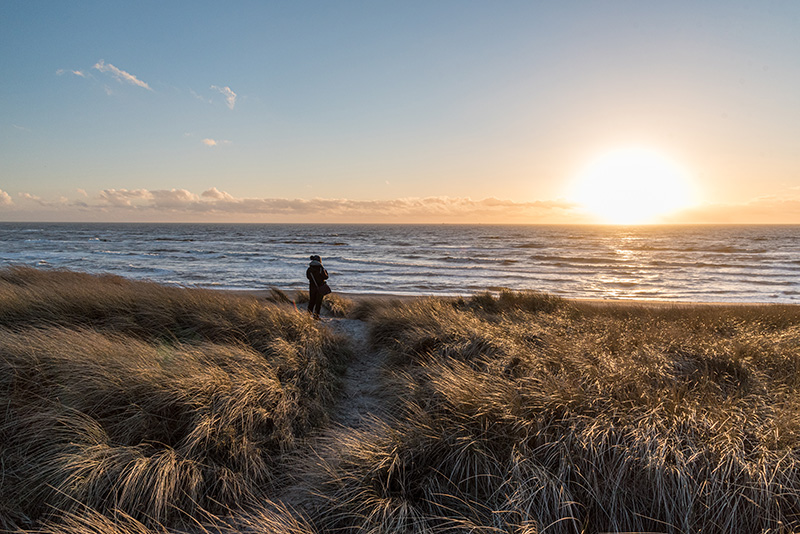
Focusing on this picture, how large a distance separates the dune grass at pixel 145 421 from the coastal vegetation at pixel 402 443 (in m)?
0.02

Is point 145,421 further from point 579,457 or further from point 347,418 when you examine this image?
point 579,457

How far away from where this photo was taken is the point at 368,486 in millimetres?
3295

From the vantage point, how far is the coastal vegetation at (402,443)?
3021 millimetres

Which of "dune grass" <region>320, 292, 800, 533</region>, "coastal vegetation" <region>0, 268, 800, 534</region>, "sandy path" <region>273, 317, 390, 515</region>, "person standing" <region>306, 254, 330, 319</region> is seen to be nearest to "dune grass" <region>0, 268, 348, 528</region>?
"coastal vegetation" <region>0, 268, 800, 534</region>

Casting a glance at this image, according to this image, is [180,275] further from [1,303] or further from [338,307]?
[1,303]

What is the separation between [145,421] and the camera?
13.3 feet

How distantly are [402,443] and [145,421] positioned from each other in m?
2.65

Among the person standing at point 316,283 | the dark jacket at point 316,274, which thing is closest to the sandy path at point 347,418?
the person standing at point 316,283

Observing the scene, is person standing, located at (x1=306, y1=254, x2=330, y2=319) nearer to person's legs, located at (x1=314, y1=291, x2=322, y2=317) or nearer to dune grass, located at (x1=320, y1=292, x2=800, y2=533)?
person's legs, located at (x1=314, y1=291, x2=322, y2=317)

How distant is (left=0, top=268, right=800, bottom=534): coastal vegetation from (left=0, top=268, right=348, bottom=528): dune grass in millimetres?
21

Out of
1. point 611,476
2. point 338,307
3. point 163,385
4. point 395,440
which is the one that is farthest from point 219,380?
point 338,307

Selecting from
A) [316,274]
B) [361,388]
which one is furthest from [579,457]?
[316,274]

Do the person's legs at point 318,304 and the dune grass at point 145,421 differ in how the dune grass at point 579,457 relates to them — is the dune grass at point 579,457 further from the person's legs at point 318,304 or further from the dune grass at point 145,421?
the person's legs at point 318,304

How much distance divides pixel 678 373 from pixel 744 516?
3119 mm
